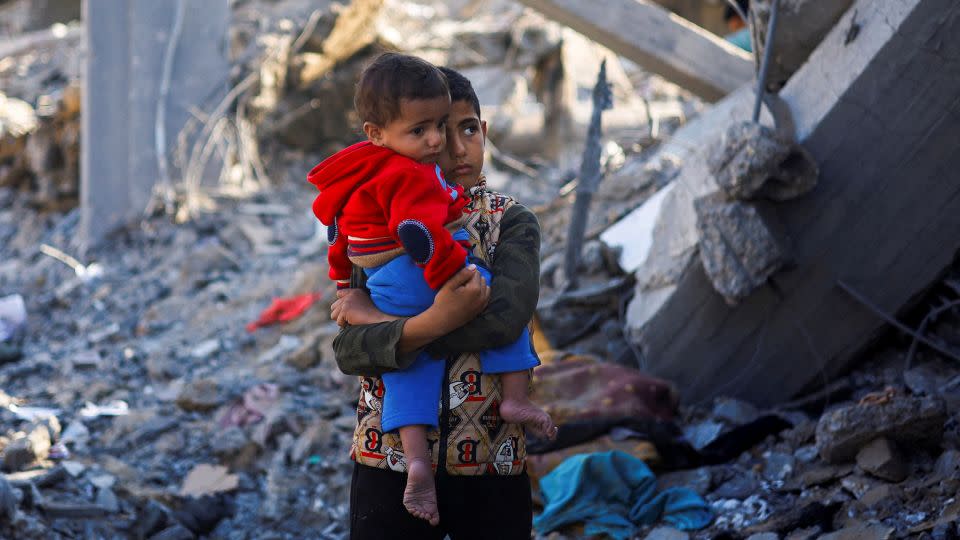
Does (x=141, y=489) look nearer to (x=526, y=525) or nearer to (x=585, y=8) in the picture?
(x=526, y=525)

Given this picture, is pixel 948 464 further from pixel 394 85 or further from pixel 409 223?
pixel 394 85

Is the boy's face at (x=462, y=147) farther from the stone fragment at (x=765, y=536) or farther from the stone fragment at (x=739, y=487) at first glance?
the stone fragment at (x=739, y=487)

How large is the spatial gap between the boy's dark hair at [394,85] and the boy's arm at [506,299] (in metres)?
0.34

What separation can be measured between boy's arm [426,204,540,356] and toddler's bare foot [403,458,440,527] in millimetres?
234

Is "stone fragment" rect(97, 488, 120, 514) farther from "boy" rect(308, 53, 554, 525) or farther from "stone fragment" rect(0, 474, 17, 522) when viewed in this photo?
"boy" rect(308, 53, 554, 525)

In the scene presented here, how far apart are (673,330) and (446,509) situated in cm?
211

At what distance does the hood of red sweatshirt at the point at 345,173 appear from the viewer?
1943 millimetres

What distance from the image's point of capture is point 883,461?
2.90 meters

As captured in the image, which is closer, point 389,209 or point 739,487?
point 389,209

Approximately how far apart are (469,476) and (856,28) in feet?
7.34

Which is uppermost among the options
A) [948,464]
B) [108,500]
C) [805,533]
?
[948,464]

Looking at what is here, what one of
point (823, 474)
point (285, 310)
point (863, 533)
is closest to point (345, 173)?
point (863, 533)

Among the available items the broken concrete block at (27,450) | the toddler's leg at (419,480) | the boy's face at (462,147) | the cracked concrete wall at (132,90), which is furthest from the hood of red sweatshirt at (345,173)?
the cracked concrete wall at (132,90)

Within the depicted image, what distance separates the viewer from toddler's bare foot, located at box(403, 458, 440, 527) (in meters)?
1.91
